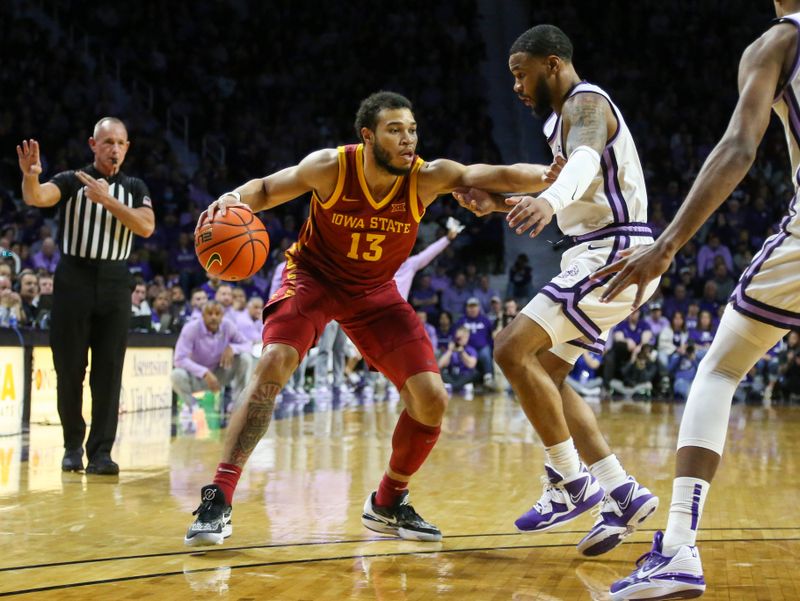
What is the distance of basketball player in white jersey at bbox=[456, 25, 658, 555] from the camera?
13.2 ft

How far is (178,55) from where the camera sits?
20609mm

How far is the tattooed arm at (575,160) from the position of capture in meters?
3.49

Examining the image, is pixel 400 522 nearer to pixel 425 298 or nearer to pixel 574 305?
pixel 574 305

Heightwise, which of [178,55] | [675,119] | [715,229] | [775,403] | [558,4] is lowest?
[775,403]

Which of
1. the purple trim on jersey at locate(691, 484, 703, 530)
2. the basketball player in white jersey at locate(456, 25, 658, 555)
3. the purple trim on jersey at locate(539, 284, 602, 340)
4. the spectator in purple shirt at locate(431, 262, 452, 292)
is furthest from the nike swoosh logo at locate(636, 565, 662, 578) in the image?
the spectator in purple shirt at locate(431, 262, 452, 292)

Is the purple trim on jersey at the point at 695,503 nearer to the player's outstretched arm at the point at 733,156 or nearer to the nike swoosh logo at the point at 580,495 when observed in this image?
the player's outstretched arm at the point at 733,156

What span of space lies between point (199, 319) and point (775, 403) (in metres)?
8.34

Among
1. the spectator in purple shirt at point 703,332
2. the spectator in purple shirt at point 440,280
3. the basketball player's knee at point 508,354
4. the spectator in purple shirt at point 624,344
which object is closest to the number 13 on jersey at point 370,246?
the basketball player's knee at point 508,354

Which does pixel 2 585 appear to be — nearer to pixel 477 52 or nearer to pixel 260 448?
pixel 260 448

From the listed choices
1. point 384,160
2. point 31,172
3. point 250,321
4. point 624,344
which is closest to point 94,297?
point 31,172

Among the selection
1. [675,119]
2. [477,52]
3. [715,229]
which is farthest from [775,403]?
[477,52]

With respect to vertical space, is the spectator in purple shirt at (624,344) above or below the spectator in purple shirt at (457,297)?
below

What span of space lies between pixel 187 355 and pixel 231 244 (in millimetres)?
6274

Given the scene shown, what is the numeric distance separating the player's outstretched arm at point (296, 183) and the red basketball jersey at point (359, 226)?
0.04 metres
